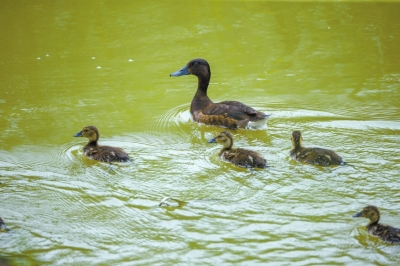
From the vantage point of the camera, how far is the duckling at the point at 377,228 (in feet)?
16.0

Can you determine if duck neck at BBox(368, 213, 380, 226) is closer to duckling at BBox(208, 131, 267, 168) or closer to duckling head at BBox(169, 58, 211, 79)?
duckling at BBox(208, 131, 267, 168)

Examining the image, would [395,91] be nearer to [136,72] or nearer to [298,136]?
[298,136]

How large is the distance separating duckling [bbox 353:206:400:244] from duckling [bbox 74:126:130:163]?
248 cm

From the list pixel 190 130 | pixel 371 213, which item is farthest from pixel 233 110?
pixel 371 213

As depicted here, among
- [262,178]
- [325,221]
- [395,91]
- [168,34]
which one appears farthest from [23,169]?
[168,34]

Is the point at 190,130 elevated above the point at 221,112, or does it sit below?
below

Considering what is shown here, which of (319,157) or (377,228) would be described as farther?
(319,157)

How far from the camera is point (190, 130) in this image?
7879mm

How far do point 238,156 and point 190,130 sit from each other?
146 centimetres

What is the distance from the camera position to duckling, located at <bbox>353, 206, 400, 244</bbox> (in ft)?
16.0

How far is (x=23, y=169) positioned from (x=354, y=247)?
3399mm

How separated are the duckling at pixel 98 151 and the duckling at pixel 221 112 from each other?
1615mm

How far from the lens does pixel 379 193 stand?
5.73m

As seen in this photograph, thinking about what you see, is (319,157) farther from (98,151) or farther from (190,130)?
(98,151)
